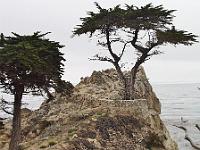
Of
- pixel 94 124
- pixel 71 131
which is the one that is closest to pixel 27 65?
pixel 71 131

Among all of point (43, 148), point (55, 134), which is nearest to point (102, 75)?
point (55, 134)

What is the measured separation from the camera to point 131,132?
28.1 m

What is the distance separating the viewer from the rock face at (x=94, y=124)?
25.4 metres

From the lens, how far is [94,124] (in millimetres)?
27062

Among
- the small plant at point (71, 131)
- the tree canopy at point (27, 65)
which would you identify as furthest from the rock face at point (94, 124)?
the tree canopy at point (27, 65)

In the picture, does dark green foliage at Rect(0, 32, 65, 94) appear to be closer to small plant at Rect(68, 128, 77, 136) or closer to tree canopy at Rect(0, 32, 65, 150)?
tree canopy at Rect(0, 32, 65, 150)

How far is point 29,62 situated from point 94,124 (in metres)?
6.97

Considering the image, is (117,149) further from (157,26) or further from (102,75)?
(102,75)

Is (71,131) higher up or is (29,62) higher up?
(29,62)

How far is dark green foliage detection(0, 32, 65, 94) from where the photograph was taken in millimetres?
21969

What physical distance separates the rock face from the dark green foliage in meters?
3.46

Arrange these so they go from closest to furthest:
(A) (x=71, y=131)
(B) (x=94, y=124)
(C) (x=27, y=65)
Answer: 1. (C) (x=27, y=65)
2. (A) (x=71, y=131)
3. (B) (x=94, y=124)

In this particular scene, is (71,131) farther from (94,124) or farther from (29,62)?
(29,62)

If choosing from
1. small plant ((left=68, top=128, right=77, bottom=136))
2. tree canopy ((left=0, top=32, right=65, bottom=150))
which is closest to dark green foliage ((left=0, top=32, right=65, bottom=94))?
tree canopy ((left=0, top=32, right=65, bottom=150))
